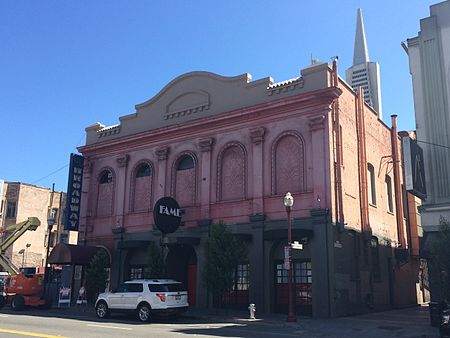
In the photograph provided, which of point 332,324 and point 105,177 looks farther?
point 105,177

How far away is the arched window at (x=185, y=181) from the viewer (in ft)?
92.4

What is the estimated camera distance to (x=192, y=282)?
28.1 metres

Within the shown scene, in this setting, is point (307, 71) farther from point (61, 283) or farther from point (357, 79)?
point (357, 79)

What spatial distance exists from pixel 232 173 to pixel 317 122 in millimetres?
5680

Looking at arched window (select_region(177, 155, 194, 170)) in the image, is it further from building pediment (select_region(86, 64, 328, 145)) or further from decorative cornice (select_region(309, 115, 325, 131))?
decorative cornice (select_region(309, 115, 325, 131))

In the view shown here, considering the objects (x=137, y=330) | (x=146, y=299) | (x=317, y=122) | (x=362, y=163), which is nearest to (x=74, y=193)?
(x=146, y=299)

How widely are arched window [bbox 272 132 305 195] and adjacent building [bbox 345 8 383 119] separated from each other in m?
58.8

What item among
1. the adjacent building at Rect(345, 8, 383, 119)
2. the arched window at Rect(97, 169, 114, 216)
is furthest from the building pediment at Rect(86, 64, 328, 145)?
the adjacent building at Rect(345, 8, 383, 119)

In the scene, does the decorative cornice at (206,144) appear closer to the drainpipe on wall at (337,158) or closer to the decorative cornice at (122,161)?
the decorative cornice at (122,161)

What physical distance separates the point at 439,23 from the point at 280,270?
584 inches

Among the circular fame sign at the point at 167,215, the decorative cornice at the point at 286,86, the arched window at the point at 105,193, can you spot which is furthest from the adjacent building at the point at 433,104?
the arched window at the point at 105,193

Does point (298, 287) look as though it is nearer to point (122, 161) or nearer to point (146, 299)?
point (146, 299)

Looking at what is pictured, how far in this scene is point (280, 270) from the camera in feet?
79.3

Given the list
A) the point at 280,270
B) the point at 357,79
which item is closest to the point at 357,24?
the point at 357,79
